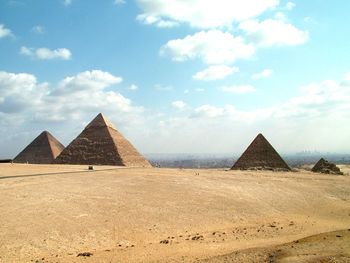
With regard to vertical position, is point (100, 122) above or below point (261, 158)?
above

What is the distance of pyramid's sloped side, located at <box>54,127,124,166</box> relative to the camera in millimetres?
42656

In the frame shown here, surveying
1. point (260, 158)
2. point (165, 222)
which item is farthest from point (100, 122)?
point (165, 222)

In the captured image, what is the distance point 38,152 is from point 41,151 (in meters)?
0.44

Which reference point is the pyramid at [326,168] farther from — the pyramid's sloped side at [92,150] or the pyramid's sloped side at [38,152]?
the pyramid's sloped side at [38,152]

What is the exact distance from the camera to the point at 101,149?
144 feet

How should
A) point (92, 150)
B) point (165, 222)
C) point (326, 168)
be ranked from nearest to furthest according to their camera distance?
point (165, 222), point (326, 168), point (92, 150)

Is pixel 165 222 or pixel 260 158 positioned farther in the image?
pixel 260 158

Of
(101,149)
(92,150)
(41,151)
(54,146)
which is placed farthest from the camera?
(54,146)

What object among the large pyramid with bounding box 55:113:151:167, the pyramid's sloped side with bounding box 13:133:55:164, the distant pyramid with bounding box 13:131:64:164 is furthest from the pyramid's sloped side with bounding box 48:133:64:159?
the large pyramid with bounding box 55:113:151:167

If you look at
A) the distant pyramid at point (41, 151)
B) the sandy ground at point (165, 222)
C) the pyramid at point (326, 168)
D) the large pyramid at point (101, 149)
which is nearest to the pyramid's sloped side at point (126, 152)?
the large pyramid at point (101, 149)

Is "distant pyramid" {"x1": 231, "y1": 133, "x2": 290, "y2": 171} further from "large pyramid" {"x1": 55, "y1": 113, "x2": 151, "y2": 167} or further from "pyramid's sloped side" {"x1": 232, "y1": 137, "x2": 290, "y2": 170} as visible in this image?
"large pyramid" {"x1": 55, "y1": 113, "x2": 151, "y2": 167}

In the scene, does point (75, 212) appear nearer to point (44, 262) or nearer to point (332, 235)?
point (44, 262)

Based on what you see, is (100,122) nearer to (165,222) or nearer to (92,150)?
(92,150)

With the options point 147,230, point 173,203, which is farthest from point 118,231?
point 173,203
